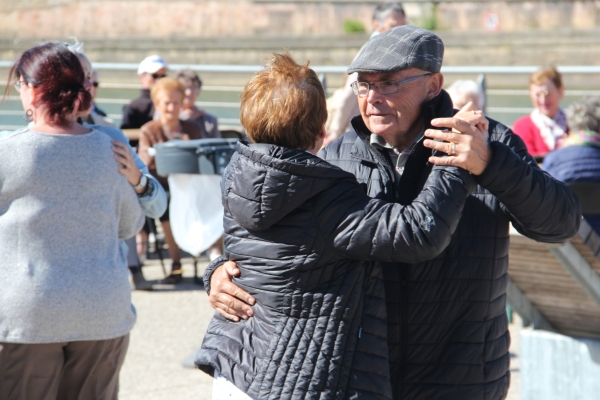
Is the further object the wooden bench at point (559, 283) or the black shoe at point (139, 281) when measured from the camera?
the black shoe at point (139, 281)

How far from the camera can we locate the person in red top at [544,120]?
6953 millimetres

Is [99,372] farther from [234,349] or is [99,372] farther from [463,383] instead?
[463,383]

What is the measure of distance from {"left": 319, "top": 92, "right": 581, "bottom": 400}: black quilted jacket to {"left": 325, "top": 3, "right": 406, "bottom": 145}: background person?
3.88 metres

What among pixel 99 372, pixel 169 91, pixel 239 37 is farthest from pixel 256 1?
pixel 99 372

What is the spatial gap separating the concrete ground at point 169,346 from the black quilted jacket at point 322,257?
112 inches

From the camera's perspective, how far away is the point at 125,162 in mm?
3207

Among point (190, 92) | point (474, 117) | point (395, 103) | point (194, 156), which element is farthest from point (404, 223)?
point (190, 92)

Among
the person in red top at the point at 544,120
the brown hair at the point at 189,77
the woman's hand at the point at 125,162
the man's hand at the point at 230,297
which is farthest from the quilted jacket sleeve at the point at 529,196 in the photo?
the brown hair at the point at 189,77

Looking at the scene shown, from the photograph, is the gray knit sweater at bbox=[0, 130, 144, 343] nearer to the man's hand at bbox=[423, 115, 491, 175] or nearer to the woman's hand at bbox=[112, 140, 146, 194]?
the woman's hand at bbox=[112, 140, 146, 194]

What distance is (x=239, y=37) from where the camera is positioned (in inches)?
1586

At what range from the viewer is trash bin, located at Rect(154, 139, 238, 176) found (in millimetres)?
6453

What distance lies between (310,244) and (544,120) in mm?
5255

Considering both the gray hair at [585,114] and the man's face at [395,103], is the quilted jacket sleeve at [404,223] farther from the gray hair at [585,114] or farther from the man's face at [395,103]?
the gray hair at [585,114]

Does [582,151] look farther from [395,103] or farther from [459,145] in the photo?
[459,145]
